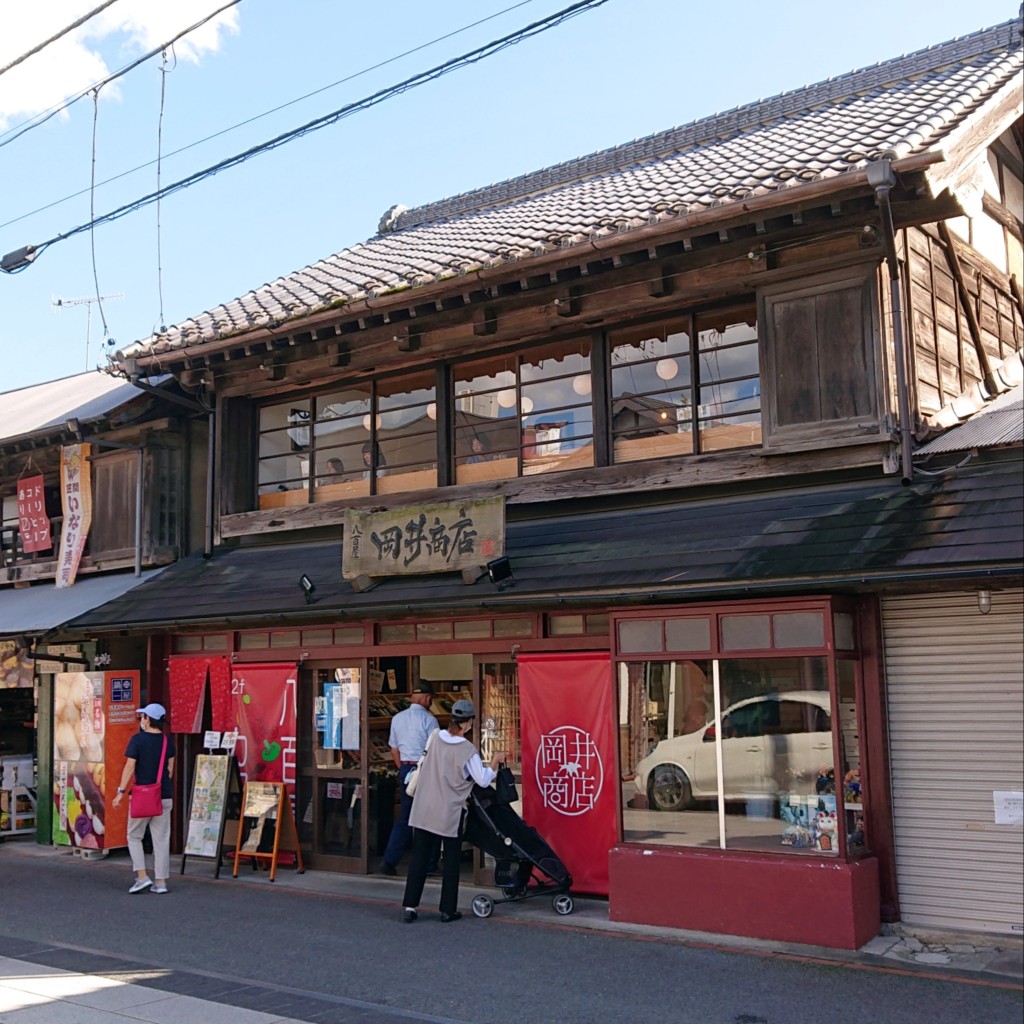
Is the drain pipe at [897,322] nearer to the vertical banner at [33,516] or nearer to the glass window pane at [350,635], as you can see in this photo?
the glass window pane at [350,635]

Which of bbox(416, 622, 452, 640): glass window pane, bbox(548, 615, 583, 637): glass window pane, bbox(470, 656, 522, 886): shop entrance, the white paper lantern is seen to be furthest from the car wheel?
the white paper lantern

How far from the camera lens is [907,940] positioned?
830 cm

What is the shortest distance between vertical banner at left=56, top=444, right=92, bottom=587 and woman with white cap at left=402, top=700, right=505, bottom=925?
8433mm

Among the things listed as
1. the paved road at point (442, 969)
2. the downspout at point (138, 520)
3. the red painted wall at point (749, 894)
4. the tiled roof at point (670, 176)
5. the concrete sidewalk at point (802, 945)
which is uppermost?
the tiled roof at point (670, 176)

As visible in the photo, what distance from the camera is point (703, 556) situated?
9320mm

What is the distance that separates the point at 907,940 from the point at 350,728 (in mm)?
6117

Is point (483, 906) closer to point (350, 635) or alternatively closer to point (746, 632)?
point (746, 632)

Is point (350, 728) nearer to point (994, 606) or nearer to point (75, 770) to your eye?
point (75, 770)

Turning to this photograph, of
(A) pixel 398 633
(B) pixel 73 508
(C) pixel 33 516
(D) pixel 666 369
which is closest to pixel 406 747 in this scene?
(A) pixel 398 633

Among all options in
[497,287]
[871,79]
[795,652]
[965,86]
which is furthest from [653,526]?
[871,79]

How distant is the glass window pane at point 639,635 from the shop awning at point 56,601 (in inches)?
292

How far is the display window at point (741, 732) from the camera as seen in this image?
861 cm

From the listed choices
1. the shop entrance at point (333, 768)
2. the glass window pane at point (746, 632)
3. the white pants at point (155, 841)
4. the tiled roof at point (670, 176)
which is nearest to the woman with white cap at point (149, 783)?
the white pants at point (155, 841)

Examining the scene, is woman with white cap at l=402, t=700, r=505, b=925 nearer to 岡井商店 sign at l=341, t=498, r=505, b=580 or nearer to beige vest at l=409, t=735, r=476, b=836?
beige vest at l=409, t=735, r=476, b=836
